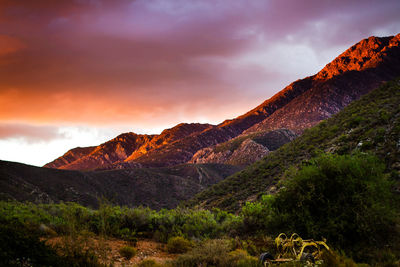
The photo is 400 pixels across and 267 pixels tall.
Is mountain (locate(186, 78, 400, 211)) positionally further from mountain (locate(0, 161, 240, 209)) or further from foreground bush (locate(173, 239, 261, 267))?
mountain (locate(0, 161, 240, 209))

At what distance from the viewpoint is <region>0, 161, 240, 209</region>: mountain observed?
41031mm

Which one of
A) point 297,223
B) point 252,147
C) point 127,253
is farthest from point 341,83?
point 127,253

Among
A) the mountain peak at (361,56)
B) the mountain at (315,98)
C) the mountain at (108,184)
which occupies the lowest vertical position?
the mountain at (108,184)

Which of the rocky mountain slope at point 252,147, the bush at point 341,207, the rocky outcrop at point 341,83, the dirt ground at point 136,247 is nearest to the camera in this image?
the dirt ground at point 136,247

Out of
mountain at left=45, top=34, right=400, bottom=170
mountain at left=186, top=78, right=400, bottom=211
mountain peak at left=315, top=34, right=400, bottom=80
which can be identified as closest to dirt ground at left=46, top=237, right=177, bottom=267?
mountain at left=186, top=78, right=400, bottom=211

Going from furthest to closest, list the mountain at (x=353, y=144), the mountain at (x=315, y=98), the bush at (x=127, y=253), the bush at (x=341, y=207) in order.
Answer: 1. the mountain at (x=315, y=98)
2. the mountain at (x=353, y=144)
3. the bush at (x=341, y=207)
4. the bush at (x=127, y=253)

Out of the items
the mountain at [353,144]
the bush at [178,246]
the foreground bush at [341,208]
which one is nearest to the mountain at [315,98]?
the mountain at [353,144]

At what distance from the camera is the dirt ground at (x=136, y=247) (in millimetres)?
5456

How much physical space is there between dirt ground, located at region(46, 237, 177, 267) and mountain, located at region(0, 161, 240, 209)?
26937 millimetres

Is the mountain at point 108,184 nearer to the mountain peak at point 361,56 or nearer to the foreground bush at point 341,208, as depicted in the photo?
the foreground bush at point 341,208

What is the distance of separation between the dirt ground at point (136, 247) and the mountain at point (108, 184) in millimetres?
26937

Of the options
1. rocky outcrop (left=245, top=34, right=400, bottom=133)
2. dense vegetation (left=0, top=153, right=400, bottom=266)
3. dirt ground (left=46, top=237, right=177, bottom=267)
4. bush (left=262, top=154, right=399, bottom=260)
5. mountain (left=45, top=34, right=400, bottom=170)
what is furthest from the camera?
mountain (left=45, top=34, right=400, bottom=170)

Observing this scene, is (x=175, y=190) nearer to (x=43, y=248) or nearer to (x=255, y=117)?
(x=43, y=248)

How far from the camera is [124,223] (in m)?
9.02
